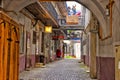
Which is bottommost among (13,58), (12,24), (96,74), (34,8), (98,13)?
(96,74)

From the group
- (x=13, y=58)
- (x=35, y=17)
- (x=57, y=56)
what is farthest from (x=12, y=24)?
(x=57, y=56)

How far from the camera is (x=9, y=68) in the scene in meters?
6.53

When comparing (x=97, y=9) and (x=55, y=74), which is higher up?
A: (x=97, y=9)

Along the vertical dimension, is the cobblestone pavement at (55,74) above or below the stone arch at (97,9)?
below

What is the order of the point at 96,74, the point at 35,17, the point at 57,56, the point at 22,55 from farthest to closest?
the point at 57,56, the point at 35,17, the point at 22,55, the point at 96,74

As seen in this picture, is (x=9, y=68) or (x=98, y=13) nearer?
(x=9, y=68)

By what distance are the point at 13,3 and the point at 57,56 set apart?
3338 centimetres

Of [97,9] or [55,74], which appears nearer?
[97,9]

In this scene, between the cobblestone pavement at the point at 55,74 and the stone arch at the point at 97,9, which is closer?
the stone arch at the point at 97,9

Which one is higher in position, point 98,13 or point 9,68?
point 98,13

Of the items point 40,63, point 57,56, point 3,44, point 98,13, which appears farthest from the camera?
point 57,56

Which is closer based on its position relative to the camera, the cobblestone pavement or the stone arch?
the stone arch

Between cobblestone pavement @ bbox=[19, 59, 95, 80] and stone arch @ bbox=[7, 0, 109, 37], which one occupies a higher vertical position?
stone arch @ bbox=[7, 0, 109, 37]

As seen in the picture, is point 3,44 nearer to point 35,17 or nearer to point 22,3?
point 22,3
